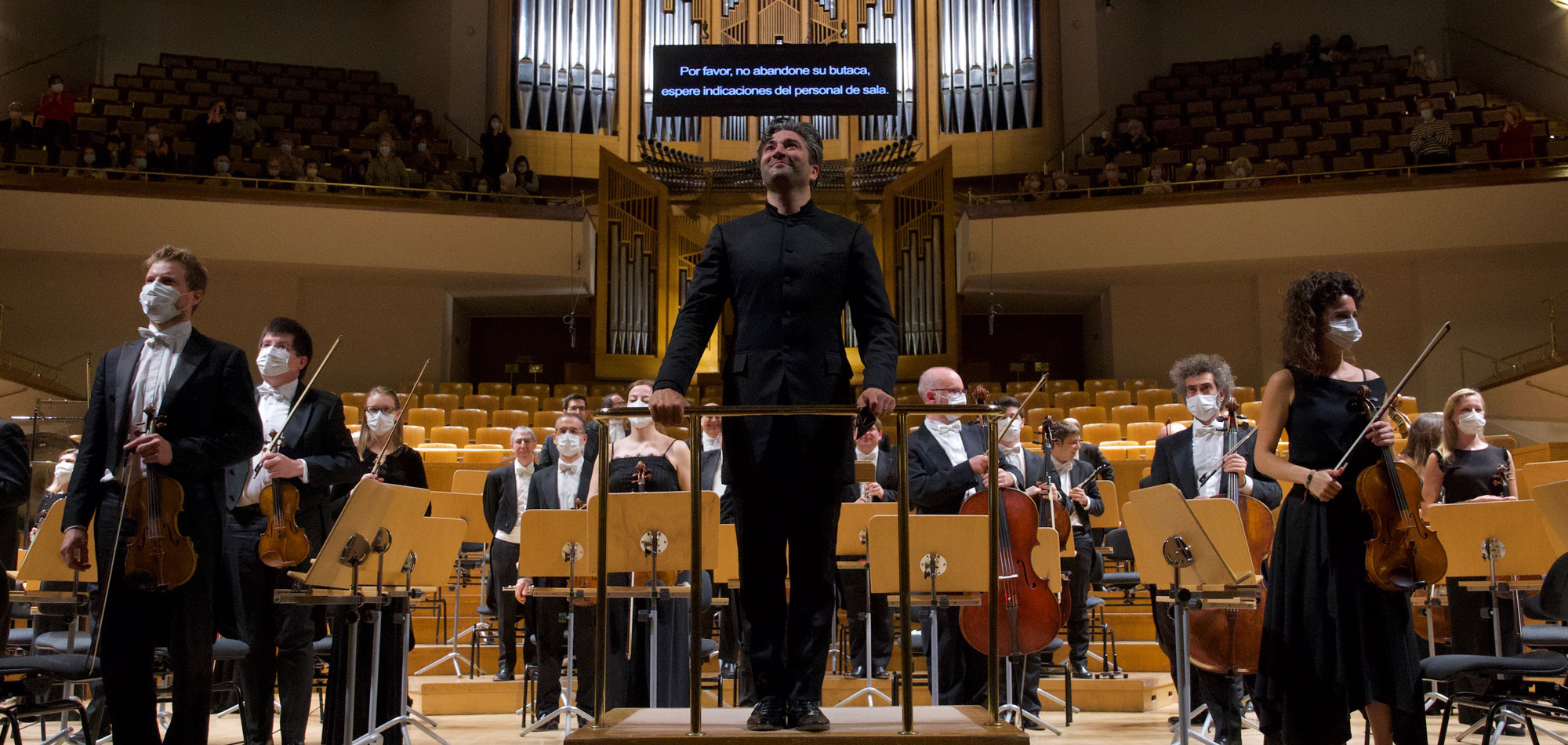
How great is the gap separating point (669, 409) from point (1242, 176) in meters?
10.6

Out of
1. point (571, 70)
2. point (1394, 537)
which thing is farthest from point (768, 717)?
point (571, 70)

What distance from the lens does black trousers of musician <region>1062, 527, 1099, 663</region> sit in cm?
529

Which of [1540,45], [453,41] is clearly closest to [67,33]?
[453,41]

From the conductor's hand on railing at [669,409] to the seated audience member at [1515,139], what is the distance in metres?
11.3

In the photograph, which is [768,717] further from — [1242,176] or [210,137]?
[210,137]

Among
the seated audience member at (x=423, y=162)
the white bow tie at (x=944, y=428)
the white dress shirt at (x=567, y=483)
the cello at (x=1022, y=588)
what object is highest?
the seated audience member at (x=423, y=162)

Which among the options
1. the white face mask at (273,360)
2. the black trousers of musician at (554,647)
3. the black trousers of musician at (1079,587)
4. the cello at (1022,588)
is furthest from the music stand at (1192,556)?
the white face mask at (273,360)

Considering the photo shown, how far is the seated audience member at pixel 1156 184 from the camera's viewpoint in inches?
459

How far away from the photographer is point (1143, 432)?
8.86 metres

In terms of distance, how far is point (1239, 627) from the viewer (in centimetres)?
348

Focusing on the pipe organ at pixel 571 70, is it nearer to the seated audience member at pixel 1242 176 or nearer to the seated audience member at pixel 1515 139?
the seated audience member at pixel 1242 176

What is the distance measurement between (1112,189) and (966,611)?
8.82 m

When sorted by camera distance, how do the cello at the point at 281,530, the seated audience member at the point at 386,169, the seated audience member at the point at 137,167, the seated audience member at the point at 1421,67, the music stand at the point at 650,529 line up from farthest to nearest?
1. the seated audience member at the point at 1421,67
2. the seated audience member at the point at 386,169
3. the seated audience member at the point at 137,167
4. the music stand at the point at 650,529
5. the cello at the point at 281,530

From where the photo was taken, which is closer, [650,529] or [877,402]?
[877,402]
